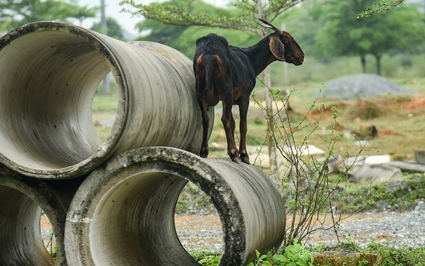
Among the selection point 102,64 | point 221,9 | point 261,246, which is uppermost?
point 221,9

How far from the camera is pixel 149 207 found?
668 cm

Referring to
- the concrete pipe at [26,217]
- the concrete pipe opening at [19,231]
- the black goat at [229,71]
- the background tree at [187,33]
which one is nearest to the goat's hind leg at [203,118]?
the black goat at [229,71]

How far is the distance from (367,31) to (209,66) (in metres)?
34.2

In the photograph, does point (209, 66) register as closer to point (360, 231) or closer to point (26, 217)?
point (26, 217)

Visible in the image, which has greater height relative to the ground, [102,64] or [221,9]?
[221,9]

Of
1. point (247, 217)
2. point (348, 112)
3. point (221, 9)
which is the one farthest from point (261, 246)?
point (221, 9)

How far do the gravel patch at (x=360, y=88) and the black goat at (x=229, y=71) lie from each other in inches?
951

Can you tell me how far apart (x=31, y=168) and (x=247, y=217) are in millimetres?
1793

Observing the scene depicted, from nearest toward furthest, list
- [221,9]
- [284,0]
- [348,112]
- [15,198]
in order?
[15,198] < [284,0] < [348,112] < [221,9]

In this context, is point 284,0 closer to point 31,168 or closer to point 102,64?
point 102,64

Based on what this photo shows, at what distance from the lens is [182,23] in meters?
14.0

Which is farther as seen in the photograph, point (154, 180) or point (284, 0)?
point (284, 0)

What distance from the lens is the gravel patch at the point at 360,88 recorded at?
31094mm

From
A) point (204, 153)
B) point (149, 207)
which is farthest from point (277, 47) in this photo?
point (149, 207)
